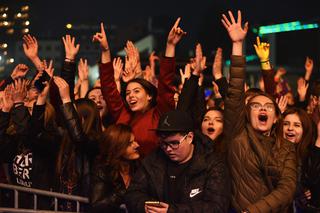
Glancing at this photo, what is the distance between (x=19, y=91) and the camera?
7.47m

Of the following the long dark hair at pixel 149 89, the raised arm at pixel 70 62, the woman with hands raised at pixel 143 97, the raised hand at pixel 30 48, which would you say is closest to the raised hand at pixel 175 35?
the woman with hands raised at pixel 143 97

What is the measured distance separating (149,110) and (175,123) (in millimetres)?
1629

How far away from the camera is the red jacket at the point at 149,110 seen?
660 cm

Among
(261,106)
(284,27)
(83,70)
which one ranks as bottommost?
(261,106)

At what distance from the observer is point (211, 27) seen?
82750mm

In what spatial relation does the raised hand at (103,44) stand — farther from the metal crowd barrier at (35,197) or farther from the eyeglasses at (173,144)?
the eyeglasses at (173,144)

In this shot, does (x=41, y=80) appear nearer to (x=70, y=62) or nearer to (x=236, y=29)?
(x=70, y=62)

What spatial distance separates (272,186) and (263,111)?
2.54 ft

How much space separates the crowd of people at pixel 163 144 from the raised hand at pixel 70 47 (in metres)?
0.02

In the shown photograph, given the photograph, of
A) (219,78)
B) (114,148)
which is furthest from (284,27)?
(114,148)

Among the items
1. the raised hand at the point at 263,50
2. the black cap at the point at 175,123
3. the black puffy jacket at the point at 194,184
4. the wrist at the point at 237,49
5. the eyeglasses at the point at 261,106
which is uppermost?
the raised hand at the point at 263,50

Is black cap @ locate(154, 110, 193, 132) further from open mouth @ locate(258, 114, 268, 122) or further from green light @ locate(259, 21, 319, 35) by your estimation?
green light @ locate(259, 21, 319, 35)

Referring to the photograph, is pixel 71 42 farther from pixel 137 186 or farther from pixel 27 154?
pixel 137 186

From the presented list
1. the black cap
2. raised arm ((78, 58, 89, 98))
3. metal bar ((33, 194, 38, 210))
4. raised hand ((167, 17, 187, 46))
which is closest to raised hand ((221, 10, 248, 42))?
raised hand ((167, 17, 187, 46))
